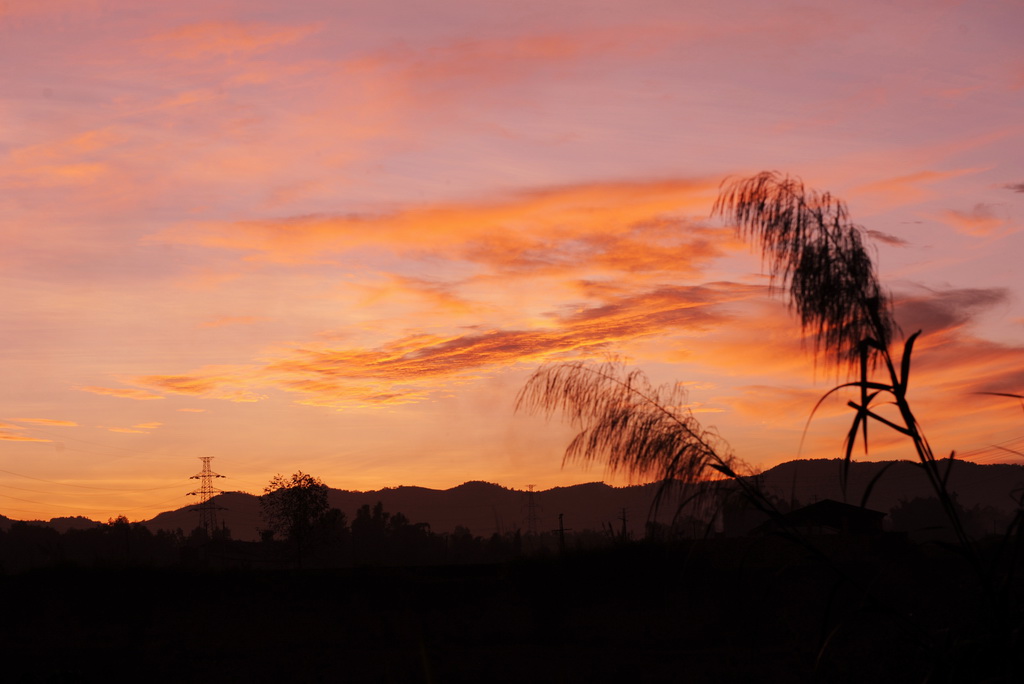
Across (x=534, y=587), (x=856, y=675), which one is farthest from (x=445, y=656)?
(x=856, y=675)

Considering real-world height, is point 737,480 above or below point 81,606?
above

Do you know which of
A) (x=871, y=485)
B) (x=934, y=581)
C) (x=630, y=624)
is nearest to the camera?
(x=871, y=485)

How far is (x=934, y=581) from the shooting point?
22375mm

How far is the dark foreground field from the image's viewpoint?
68.2ft

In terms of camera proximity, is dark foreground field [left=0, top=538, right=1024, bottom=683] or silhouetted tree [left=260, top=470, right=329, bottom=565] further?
silhouetted tree [left=260, top=470, right=329, bottom=565]

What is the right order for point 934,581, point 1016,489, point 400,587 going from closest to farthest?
point 1016,489 < point 934,581 < point 400,587

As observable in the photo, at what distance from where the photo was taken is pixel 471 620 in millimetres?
28766

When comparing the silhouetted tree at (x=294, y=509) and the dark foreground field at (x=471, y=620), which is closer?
the dark foreground field at (x=471, y=620)

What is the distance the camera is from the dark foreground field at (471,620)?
Answer: 68.2ft

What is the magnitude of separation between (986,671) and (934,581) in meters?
21.5

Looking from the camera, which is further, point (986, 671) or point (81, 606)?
point (81, 606)

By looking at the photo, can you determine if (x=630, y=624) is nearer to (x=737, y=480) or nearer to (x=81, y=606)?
(x=81, y=606)

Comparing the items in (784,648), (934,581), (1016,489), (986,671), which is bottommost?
(784,648)

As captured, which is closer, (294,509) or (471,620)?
(471,620)
